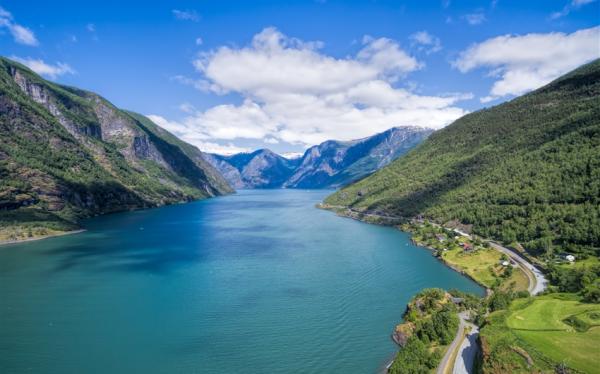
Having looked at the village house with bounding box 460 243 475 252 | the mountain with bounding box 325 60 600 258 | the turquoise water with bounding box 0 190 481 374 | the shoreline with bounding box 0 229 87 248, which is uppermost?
the mountain with bounding box 325 60 600 258

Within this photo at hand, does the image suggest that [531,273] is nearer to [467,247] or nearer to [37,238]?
[467,247]

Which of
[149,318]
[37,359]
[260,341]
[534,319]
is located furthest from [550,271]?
[37,359]

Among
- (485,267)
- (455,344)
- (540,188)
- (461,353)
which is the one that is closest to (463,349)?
(461,353)

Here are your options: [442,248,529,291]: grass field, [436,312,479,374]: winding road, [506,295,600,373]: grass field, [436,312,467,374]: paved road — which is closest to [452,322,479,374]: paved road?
[436,312,479,374]: winding road

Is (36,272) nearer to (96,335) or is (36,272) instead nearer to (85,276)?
(85,276)

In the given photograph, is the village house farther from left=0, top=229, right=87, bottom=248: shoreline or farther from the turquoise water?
left=0, top=229, right=87, bottom=248: shoreline

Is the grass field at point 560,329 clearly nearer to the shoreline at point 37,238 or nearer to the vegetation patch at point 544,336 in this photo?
the vegetation patch at point 544,336
